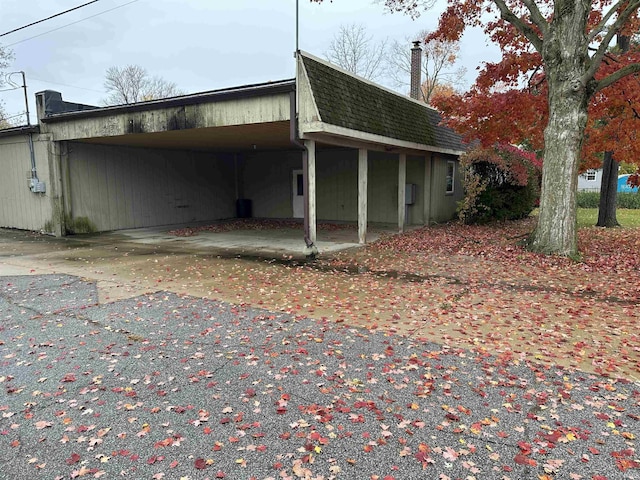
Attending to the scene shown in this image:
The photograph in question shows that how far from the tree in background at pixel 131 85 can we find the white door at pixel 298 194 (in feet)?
99.6

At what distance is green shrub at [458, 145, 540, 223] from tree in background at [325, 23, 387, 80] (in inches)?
935

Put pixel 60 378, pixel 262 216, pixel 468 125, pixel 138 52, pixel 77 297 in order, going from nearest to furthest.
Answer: pixel 60 378
pixel 77 297
pixel 468 125
pixel 262 216
pixel 138 52

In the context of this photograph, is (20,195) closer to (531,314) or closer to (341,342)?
(341,342)

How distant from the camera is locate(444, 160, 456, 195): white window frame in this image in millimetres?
15021

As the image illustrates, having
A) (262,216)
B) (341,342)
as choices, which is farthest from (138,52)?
(341,342)

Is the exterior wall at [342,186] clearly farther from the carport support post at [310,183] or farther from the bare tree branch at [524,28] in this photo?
the carport support post at [310,183]

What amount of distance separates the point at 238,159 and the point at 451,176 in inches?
311

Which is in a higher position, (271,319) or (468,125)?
(468,125)

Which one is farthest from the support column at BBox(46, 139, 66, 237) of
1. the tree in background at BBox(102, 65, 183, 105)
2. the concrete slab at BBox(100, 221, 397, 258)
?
the tree in background at BBox(102, 65, 183, 105)

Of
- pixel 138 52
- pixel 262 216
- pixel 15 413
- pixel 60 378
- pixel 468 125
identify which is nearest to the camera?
pixel 15 413

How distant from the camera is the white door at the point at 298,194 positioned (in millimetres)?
15445

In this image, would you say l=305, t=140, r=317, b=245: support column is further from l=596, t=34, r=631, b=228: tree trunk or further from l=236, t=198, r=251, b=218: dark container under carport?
l=596, t=34, r=631, b=228: tree trunk

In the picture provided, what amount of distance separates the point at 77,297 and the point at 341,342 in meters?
3.71

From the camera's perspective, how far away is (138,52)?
41375mm
